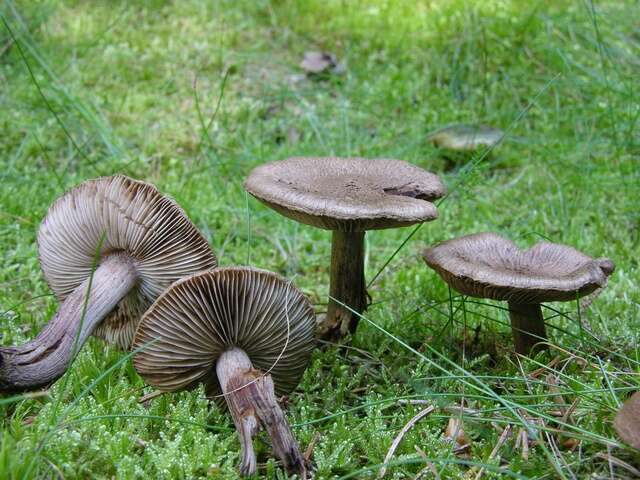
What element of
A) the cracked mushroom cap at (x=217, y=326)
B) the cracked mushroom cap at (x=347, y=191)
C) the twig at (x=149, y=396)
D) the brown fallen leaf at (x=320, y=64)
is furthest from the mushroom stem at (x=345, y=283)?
the brown fallen leaf at (x=320, y=64)

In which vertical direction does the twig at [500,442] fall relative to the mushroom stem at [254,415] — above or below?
below

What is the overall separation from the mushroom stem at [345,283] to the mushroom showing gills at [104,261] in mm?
493

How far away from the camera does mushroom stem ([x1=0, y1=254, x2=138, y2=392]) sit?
1.93 meters

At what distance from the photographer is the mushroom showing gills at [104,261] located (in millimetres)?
2029

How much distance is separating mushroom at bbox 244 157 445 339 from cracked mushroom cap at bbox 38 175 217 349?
327mm

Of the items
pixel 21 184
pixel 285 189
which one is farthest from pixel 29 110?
pixel 285 189

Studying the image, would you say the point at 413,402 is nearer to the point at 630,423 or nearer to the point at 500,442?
the point at 500,442

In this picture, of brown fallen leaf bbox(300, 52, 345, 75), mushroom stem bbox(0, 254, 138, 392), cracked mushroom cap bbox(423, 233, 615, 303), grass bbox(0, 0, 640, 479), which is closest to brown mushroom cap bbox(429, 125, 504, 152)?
grass bbox(0, 0, 640, 479)

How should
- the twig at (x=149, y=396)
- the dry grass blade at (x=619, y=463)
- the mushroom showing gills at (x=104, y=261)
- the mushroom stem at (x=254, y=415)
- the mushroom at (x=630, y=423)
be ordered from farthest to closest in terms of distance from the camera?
the twig at (x=149, y=396), the mushroom showing gills at (x=104, y=261), the mushroom stem at (x=254, y=415), the dry grass blade at (x=619, y=463), the mushroom at (x=630, y=423)

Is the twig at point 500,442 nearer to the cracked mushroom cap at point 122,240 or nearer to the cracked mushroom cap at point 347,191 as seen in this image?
the cracked mushroom cap at point 347,191

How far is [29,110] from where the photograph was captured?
4.35 m

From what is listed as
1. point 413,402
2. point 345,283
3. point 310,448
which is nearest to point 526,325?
point 413,402

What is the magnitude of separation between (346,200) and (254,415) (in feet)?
2.33

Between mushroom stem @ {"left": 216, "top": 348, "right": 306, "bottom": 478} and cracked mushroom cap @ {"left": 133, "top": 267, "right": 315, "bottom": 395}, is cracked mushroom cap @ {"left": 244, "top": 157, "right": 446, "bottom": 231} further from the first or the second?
mushroom stem @ {"left": 216, "top": 348, "right": 306, "bottom": 478}
